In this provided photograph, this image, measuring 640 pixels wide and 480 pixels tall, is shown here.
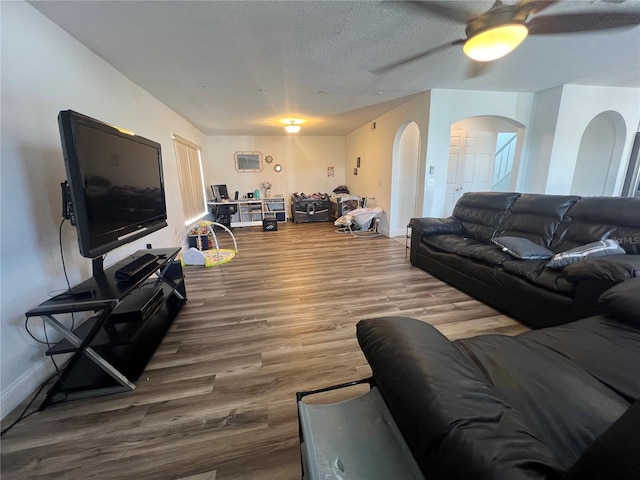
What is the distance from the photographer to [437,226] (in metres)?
3.35

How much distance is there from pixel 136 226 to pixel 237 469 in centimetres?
183

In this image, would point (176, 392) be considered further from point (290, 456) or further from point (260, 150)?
point (260, 150)

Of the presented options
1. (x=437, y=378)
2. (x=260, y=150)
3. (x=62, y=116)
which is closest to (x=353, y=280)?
(x=437, y=378)

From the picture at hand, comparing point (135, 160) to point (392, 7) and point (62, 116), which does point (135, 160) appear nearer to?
point (62, 116)

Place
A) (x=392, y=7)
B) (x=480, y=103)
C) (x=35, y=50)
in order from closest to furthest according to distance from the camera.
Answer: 1. (x=35, y=50)
2. (x=392, y=7)
3. (x=480, y=103)

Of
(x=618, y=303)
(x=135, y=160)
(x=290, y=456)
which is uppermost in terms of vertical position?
(x=135, y=160)

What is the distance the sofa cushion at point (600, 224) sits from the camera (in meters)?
1.98

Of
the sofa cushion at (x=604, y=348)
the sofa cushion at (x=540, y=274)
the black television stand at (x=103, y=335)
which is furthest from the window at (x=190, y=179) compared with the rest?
the sofa cushion at (x=604, y=348)

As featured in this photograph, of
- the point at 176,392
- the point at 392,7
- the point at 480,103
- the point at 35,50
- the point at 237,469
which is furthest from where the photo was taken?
the point at 480,103

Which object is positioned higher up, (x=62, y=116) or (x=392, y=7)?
(x=392, y=7)

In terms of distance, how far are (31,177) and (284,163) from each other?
623 centimetres

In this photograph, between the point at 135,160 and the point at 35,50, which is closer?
the point at 35,50

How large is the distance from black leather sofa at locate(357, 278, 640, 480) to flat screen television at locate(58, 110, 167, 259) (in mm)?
1695

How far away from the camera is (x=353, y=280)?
10.4 ft
